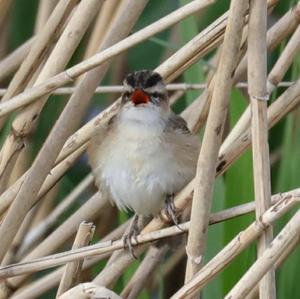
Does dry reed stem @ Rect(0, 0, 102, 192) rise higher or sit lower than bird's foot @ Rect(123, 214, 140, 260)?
higher

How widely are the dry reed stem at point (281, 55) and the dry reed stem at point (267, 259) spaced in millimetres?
394

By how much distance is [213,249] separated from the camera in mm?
1993

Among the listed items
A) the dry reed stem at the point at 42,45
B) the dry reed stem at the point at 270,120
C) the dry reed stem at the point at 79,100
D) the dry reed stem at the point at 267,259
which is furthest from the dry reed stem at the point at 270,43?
the dry reed stem at the point at 267,259

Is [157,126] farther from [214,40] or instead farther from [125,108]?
[214,40]

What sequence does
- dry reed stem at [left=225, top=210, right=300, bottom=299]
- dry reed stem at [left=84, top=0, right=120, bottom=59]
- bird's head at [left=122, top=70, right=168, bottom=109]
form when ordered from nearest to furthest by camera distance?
1. dry reed stem at [left=225, top=210, right=300, bottom=299]
2. bird's head at [left=122, top=70, right=168, bottom=109]
3. dry reed stem at [left=84, top=0, right=120, bottom=59]

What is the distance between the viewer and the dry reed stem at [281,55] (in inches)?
72.2

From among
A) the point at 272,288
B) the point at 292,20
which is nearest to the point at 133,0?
the point at 292,20

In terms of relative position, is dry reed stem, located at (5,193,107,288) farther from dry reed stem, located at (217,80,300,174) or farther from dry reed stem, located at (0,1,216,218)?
dry reed stem, located at (217,80,300,174)

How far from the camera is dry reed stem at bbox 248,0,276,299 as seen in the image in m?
1.52

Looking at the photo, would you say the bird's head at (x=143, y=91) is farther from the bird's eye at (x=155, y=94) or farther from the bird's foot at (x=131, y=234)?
the bird's foot at (x=131, y=234)

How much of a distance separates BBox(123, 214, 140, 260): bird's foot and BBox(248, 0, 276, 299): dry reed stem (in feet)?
1.20

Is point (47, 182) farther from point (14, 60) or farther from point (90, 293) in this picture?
point (90, 293)

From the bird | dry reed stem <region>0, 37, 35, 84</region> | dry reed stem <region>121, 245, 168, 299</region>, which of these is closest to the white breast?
the bird

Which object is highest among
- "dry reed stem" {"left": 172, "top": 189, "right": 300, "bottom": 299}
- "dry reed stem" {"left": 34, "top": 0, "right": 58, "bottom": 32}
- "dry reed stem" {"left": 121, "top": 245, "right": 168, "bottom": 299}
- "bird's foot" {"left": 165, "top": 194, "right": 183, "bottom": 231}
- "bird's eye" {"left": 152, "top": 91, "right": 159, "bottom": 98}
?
"dry reed stem" {"left": 34, "top": 0, "right": 58, "bottom": 32}
